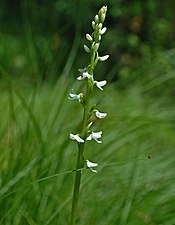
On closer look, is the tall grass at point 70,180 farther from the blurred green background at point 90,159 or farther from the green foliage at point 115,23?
the green foliage at point 115,23

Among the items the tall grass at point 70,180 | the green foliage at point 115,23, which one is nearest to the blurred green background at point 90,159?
the tall grass at point 70,180

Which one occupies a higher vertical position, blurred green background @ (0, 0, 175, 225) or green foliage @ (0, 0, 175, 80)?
green foliage @ (0, 0, 175, 80)

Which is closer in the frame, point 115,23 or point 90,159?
Answer: point 90,159

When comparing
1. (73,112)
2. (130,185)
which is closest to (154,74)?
(73,112)

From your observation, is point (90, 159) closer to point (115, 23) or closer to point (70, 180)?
point (70, 180)

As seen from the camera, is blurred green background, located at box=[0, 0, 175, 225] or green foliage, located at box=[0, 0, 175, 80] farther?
green foliage, located at box=[0, 0, 175, 80]

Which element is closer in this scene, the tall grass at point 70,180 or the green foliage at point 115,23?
the tall grass at point 70,180

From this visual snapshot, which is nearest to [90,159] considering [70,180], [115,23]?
[70,180]

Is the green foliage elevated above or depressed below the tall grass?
above

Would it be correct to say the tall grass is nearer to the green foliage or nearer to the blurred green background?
the blurred green background

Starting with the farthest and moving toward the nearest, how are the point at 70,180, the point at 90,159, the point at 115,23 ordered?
the point at 115,23 → the point at 90,159 → the point at 70,180

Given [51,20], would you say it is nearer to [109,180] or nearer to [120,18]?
[120,18]

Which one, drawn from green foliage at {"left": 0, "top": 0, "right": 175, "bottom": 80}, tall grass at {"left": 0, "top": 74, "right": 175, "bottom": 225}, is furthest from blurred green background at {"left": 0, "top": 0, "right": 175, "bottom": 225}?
green foliage at {"left": 0, "top": 0, "right": 175, "bottom": 80}
